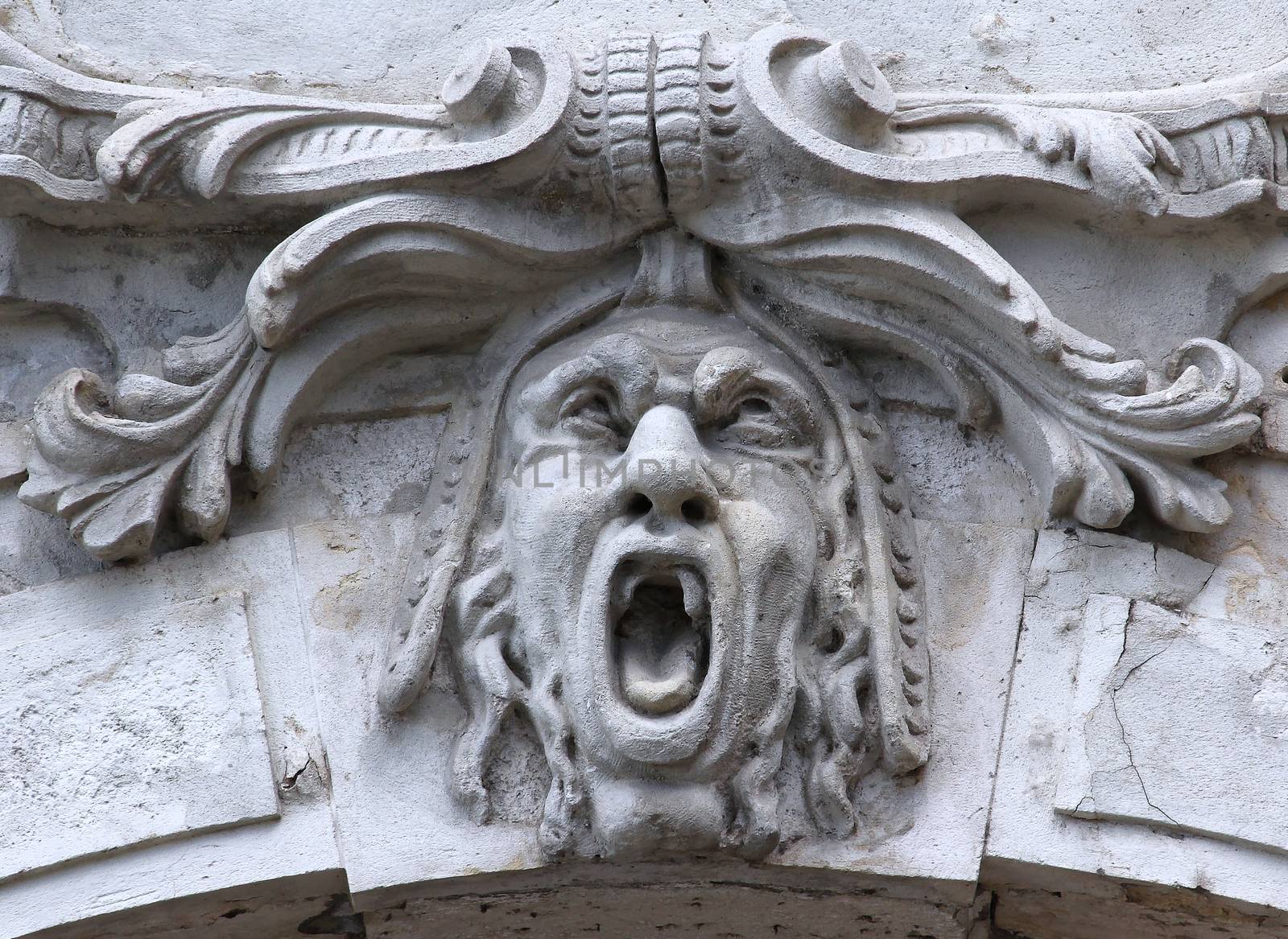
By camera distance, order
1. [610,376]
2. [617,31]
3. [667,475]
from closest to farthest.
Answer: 1. [667,475]
2. [610,376]
3. [617,31]

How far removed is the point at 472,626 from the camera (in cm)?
219

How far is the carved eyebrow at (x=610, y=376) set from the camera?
86.8 inches

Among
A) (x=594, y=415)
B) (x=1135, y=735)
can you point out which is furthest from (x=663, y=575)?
(x=1135, y=735)

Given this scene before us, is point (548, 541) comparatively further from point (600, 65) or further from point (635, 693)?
point (600, 65)

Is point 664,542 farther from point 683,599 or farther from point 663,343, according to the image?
point 663,343

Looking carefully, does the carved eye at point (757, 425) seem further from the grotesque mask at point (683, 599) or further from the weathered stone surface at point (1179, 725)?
the weathered stone surface at point (1179, 725)

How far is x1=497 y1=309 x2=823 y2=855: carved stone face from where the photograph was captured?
2.05 meters

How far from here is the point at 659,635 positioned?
2154 mm

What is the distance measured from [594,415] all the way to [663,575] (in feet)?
0.84

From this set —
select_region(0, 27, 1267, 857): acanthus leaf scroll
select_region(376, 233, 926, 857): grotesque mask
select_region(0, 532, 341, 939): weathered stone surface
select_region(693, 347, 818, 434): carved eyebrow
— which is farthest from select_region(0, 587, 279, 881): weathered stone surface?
select_region(693, 347, 818, 434): carved eyebrow

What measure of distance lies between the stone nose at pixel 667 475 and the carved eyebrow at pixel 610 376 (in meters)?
0.05

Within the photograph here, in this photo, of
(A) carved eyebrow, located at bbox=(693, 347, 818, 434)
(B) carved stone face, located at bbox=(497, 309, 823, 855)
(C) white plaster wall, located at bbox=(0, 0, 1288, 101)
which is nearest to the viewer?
(B) carved stone face, located at bbox=(497, 309, 823, 855)

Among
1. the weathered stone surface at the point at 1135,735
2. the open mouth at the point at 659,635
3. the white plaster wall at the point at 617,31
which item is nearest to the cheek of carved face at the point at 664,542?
the open mouth at the point at 659,635

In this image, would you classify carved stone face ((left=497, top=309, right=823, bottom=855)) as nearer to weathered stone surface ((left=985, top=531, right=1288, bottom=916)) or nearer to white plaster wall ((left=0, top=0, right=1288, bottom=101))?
weathered stone surface ((left=985, top=531, right=1288, bottom=916))
